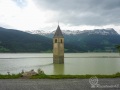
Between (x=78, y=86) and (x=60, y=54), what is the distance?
187ft

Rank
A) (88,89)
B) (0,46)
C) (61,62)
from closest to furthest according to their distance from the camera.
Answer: (88,89)
(61,62)
(0,46)

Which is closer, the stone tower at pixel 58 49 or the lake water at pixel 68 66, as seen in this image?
the lake water at pixel 68 66

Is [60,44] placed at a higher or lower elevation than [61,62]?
higher

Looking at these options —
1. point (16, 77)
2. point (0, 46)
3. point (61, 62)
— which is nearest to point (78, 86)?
point (16, 77)

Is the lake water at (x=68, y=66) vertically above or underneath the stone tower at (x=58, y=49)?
underneath

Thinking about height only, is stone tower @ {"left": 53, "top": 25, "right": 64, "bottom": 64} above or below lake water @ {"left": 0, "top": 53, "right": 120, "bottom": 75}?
above

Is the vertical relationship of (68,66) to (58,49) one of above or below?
below

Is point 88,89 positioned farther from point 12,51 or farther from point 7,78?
point 12,51

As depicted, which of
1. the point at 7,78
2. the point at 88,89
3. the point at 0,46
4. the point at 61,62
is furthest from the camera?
the point at 0,46

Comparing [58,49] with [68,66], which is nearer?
[68,66]

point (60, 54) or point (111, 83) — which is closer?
point (111, 83)

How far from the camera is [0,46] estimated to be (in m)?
190

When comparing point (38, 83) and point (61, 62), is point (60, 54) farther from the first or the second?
point (38, 83)

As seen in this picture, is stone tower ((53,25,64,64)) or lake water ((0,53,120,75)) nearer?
lake water ((0,53,120,75))
